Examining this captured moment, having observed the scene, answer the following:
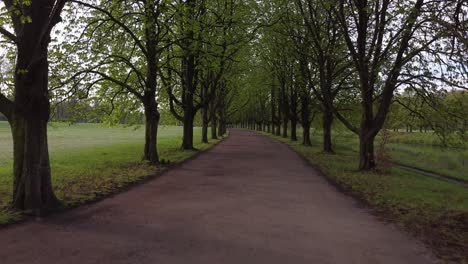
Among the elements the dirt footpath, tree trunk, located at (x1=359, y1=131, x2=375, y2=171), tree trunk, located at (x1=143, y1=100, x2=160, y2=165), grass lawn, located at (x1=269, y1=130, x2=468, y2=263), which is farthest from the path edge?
tree trunk, located at (x1=359, y1=131, x2=375, y2=171)

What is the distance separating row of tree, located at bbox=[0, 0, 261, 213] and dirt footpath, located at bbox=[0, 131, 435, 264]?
1.90 meters

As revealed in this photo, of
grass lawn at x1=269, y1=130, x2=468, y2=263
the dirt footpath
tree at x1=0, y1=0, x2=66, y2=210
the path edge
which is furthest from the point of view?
tree at x1=0, y1=0, x2=66, y2=210

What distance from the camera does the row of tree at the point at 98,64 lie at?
311 inches

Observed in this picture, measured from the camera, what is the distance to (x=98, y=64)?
16.1m

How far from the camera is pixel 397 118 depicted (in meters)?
17.8


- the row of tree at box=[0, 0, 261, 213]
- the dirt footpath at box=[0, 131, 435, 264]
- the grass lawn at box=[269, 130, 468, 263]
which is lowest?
the grass lawn at box=[269, 130, 468, 263]

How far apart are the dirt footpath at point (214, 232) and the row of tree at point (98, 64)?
6.25ft

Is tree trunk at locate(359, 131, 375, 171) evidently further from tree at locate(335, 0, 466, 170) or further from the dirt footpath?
the dirt footpath

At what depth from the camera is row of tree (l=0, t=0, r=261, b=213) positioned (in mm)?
7887

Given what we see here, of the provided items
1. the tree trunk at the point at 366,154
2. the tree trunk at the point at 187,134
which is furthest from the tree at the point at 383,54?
the tree trunk at the point at 187,134

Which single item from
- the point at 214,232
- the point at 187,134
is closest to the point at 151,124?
the point at 187,134

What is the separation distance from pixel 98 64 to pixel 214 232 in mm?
12158

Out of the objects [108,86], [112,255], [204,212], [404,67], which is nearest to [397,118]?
[404,67]

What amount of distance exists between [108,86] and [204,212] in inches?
498
